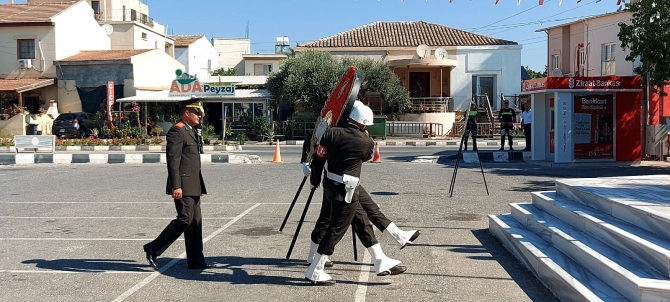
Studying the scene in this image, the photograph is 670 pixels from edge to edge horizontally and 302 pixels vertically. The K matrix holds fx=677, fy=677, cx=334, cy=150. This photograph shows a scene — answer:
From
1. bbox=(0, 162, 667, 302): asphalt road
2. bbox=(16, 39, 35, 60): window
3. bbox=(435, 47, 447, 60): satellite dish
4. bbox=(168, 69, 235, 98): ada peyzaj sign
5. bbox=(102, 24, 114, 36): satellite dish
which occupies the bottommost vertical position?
bbox=(0, 162, 667, 302): asphalt road

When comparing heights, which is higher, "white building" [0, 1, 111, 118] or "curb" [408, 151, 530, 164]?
"white building" [0, 1, 111, 118]

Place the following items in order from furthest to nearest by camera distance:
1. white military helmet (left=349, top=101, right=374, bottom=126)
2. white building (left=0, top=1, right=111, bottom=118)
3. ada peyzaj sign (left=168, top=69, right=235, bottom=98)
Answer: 1. white building (left=0, top=1, right=111, bottom=118)
2. ada peyzaj sign (left=168, top=69, right=235, bottom=98)
3. white military helmet (left=349, top=101, right=374, bottom=126)

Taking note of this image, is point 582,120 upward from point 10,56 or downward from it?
downward

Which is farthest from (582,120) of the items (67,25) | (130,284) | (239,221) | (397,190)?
(67,25)

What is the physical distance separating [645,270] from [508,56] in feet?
126

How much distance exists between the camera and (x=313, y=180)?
22.4ft

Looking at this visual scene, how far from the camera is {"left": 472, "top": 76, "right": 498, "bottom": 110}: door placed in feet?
140

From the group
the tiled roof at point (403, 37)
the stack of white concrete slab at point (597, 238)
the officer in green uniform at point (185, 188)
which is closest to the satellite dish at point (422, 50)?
→ the tiled roof at point (403, 37)

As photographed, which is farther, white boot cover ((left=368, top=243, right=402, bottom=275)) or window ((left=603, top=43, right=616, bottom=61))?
window ((left=603, top=43, right=616, bottom=61))

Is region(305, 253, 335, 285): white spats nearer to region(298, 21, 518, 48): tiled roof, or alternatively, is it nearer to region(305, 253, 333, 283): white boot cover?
region(305, 253, 333, 283): white boot cover

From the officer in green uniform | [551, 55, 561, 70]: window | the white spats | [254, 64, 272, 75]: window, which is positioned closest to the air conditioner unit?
[254, 64, 272, 75]: window

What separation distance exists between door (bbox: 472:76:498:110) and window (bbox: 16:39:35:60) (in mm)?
27603

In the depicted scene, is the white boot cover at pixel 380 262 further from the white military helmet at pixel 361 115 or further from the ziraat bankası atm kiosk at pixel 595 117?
the ziraat bankası atm kiosk at pixel 595 117

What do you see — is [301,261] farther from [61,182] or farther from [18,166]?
[18,166]
